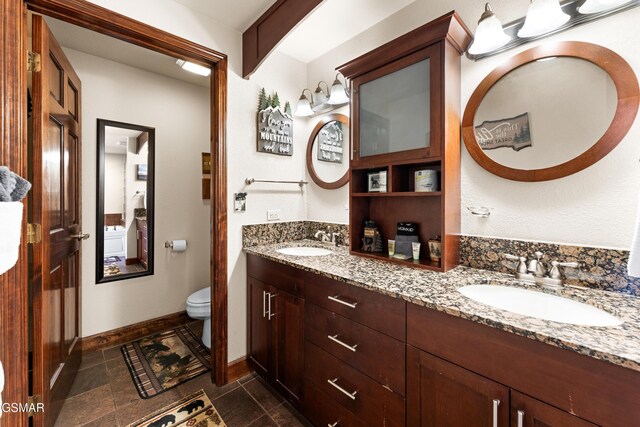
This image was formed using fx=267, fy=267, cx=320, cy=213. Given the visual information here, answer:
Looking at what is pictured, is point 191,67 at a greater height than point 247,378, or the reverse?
point 191,67

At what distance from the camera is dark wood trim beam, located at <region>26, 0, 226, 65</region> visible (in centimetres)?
133

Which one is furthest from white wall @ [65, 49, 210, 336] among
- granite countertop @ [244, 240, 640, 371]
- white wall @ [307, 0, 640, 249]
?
white wall @ [307, 0, 640, 249]

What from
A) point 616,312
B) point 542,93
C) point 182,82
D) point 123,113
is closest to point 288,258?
point 616,312

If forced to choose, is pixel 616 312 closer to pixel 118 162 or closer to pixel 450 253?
pixel 450 253

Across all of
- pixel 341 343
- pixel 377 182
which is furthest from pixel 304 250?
pixel 341 343

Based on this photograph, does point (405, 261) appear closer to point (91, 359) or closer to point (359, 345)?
point (359, 345)

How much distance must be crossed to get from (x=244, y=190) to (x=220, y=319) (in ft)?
3.08

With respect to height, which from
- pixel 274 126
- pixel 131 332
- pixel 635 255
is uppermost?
pixel 274 126

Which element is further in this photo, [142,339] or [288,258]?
[142,339]

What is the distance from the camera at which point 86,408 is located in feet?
5.37

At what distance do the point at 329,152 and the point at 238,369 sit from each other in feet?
5.89

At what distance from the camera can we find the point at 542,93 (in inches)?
47.9

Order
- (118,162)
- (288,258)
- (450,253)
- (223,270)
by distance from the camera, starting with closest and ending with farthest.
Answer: (450,253) < (288,258) < (223,270) < (118,162)

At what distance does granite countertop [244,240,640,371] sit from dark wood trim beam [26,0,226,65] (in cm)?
142
